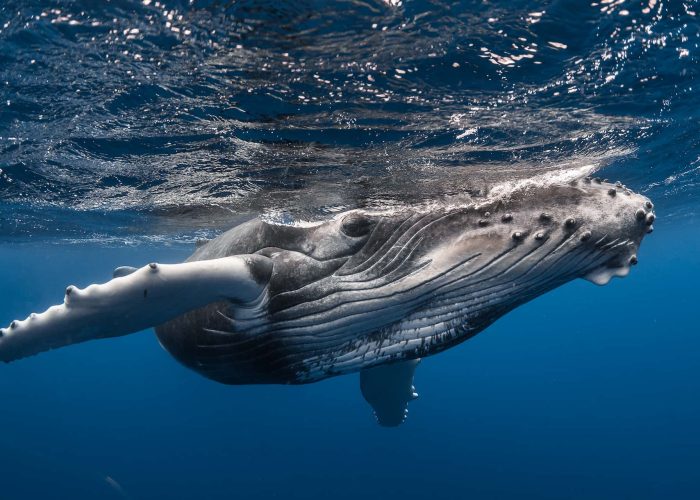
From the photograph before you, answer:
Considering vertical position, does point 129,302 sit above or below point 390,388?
above

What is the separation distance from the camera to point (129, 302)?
301cm

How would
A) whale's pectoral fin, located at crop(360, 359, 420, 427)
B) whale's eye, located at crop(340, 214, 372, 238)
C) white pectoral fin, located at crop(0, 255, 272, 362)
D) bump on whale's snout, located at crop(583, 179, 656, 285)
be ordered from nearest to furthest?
white pectoral fin, located at crop(0, 255, 272, 362) → bump on whale's snout, located at crop(583, 179, 656, 285) → whale's eye, located at crop(340, 214, 372, 238) → whale's pectoral fin, located at crop(360, 359, 420, 427)

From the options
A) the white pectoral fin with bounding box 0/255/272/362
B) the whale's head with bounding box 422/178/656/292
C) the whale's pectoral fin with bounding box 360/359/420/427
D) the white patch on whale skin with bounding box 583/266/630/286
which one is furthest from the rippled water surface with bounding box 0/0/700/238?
the whale's pectoral fin with bounding box 360/359/420/427

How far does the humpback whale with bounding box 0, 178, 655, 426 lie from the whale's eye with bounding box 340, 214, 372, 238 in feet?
0.04

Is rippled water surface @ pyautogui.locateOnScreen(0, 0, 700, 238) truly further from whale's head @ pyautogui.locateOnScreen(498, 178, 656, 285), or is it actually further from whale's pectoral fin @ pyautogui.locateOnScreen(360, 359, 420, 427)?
whale's pectoral fin @ pyautogui.locateOnScreen(360, 359, 420, 427)

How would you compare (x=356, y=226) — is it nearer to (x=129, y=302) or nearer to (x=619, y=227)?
(x=129, y=302)

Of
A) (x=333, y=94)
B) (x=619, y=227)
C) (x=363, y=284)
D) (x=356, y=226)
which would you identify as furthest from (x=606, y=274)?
(x=333, y=94)

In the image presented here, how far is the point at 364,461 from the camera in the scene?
46.5 metres

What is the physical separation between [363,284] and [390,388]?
7026 millimetres

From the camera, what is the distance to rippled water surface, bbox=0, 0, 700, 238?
18.1 ft

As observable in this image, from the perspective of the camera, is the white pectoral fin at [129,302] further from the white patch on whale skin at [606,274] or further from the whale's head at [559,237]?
the white patch on whale skin at [606,274]

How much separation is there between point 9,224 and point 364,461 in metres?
38.5

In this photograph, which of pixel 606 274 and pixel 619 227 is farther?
pixel 606 274

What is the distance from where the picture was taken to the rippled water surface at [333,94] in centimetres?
552
